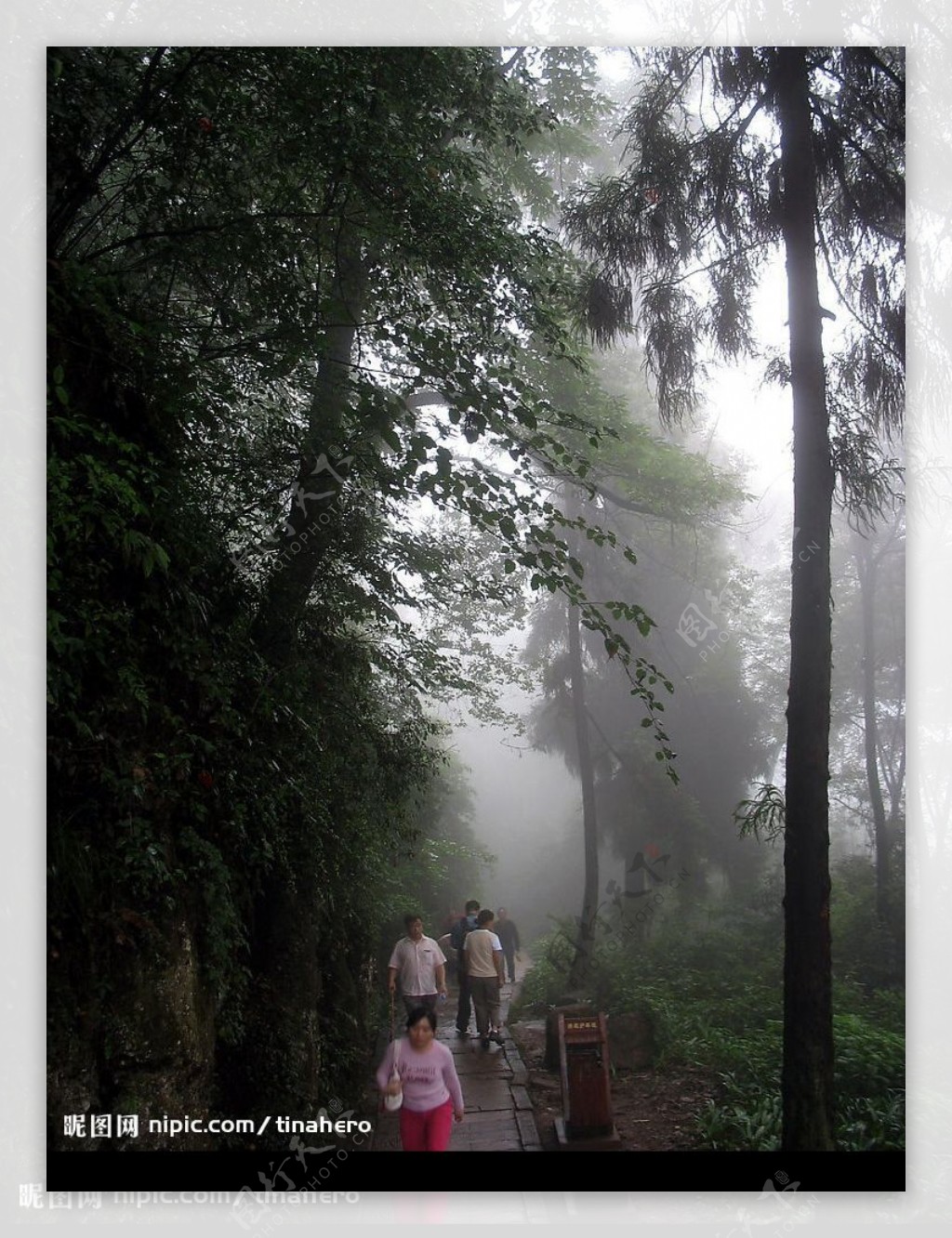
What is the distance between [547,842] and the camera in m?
10.6

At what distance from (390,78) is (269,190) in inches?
32.9

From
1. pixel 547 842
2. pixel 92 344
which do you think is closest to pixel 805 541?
pixel 92 344

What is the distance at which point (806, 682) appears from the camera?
401 cm

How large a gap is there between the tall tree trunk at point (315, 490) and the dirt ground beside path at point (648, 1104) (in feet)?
10.6

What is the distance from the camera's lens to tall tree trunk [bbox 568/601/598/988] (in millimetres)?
8703

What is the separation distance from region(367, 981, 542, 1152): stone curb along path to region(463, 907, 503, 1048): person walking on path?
17cm

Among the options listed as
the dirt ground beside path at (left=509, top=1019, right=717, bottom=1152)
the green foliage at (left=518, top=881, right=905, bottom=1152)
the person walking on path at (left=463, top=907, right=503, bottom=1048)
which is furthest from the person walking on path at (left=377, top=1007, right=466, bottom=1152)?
the person walking on path at (left=463, top=907, right=503, bottom=1048)

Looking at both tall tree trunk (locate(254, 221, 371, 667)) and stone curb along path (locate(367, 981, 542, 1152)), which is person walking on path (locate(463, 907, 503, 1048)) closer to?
stone curb along path (locate(367, 981, 542, 1152))

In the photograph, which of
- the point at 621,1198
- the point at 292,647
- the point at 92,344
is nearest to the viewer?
the point at 92,344

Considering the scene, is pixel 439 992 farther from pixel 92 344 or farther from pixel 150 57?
pixel 150 57

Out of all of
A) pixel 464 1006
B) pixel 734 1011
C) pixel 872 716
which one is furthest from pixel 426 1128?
pixel 872 716

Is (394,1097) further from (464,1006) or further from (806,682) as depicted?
(464,1006)

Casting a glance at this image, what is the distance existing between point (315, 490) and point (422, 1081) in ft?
9.77

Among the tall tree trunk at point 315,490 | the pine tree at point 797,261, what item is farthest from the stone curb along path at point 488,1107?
the tall tree trunk at point 315,490
